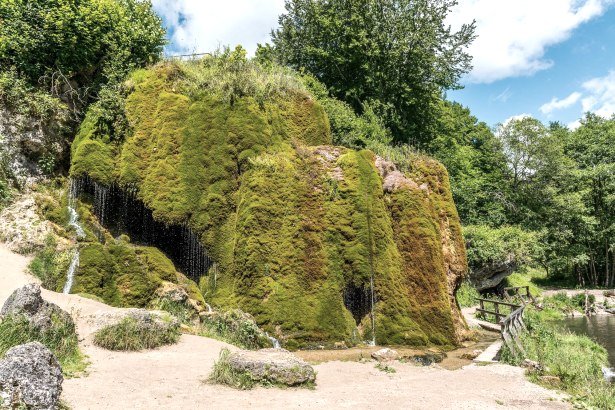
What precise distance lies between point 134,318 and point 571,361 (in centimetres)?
1203

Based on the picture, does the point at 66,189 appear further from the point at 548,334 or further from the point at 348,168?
the point at 548,334

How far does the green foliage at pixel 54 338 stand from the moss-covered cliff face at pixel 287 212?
501cm

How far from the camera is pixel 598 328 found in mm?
23312

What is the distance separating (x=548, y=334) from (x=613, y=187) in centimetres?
3008

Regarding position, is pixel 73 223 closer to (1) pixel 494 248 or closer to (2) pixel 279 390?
(2) pixel 279 390

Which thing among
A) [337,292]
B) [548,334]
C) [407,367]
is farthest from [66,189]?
[548,334]

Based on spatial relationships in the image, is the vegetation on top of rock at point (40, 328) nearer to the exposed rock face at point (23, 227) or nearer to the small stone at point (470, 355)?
the exposed rock face at point (23, 227)

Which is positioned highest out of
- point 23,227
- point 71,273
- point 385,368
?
point 23,227

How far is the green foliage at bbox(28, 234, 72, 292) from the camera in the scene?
13.0m

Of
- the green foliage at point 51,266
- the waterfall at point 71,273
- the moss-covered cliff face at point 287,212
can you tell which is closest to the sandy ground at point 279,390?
the green foliage at point 51,266

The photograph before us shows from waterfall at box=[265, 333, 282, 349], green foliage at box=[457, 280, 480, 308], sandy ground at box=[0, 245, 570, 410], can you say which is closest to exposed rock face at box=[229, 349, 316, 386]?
sandy ground at box=[0, 245, 570, 410]

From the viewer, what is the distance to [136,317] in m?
10.2

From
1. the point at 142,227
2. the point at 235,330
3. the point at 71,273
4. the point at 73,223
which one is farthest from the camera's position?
the point at 142,227

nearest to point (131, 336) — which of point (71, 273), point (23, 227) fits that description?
point (71, 273)
